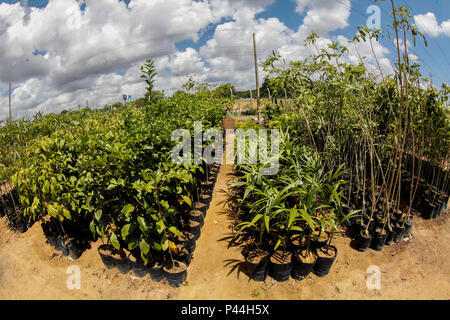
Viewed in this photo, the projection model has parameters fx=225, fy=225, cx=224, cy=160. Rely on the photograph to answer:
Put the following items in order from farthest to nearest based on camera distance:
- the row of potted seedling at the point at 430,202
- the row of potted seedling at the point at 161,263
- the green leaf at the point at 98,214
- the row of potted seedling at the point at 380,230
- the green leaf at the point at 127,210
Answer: the row of potted seedling at the point at 430,202 → the row of potted seedling at the point at 380,230 → the row of potted seedling at the point at 161,263 → the green leaf at the point at 98,214 → the green leaf at the point at 127,210

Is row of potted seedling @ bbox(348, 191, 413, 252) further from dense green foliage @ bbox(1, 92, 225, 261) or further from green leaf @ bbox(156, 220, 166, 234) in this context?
green leaf @ bbox(156, 220, 166, 234)

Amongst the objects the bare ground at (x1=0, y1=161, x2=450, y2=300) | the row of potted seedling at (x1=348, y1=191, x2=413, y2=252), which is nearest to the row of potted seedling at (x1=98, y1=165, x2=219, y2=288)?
the bare ground at (x1=0, y1=161, x2=450, y2=300)

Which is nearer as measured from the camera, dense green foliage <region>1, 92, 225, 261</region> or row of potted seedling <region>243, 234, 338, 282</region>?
dense green foliage <region>1, 92, 225, 261</region>

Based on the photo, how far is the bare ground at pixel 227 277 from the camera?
2330mm

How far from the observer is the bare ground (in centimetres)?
233

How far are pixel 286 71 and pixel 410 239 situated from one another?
2.82 meters

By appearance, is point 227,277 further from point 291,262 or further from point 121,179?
point 121,179

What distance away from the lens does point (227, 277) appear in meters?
2.52

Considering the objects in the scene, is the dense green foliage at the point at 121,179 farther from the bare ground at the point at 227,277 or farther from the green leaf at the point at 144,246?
the bare ground at the point at 227,277

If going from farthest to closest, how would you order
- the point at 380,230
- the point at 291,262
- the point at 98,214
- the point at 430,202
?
the point at 430,202
the point at 380,230
the point at 291,262
the point at 98,214

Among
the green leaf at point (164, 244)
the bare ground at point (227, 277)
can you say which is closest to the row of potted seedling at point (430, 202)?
the bare ground at point (227, 277)

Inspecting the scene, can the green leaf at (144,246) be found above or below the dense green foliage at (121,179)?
below

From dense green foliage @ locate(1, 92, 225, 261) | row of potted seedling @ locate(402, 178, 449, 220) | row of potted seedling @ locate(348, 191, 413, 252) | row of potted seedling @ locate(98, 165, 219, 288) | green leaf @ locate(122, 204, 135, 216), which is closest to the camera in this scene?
green leaf @ locate(122, 204, 135, 216)

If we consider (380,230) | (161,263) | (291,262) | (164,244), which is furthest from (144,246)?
(380,230)
